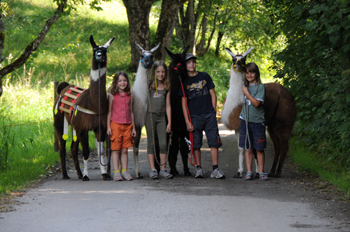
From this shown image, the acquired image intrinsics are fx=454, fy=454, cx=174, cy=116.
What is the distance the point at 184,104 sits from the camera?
7.48 metres

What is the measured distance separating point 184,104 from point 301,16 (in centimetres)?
244

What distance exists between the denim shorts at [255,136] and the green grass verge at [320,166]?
3.64ft

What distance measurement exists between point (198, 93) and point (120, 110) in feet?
4.30

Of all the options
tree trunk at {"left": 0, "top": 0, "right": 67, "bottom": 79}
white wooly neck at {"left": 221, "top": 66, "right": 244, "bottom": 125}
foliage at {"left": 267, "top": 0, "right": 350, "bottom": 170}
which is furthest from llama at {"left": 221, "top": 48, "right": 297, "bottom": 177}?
tree trunk at {"left": 0, "top": 0, "right": 67, "bottom": 79}

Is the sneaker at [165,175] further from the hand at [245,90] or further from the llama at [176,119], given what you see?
the hand at [245,90]

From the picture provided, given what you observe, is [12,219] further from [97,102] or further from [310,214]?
[310,214]

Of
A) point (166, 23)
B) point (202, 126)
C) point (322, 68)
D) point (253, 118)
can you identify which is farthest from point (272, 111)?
point (166, 23)

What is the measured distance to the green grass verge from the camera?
21.9ft

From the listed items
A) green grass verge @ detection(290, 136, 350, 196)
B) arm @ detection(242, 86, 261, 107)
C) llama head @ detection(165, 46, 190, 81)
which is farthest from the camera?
llama head @ detection(165, 46, 190, 81)

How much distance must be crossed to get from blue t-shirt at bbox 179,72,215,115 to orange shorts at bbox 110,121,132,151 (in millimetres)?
1093

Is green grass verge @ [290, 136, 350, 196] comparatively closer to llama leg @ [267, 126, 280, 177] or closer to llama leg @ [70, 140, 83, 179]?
llama leg @ [267, 126, 280, 177]

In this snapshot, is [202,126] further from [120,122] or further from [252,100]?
[120,122]

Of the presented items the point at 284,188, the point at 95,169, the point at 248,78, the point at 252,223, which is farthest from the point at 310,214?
the point at 95,169

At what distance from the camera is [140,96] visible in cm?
738
